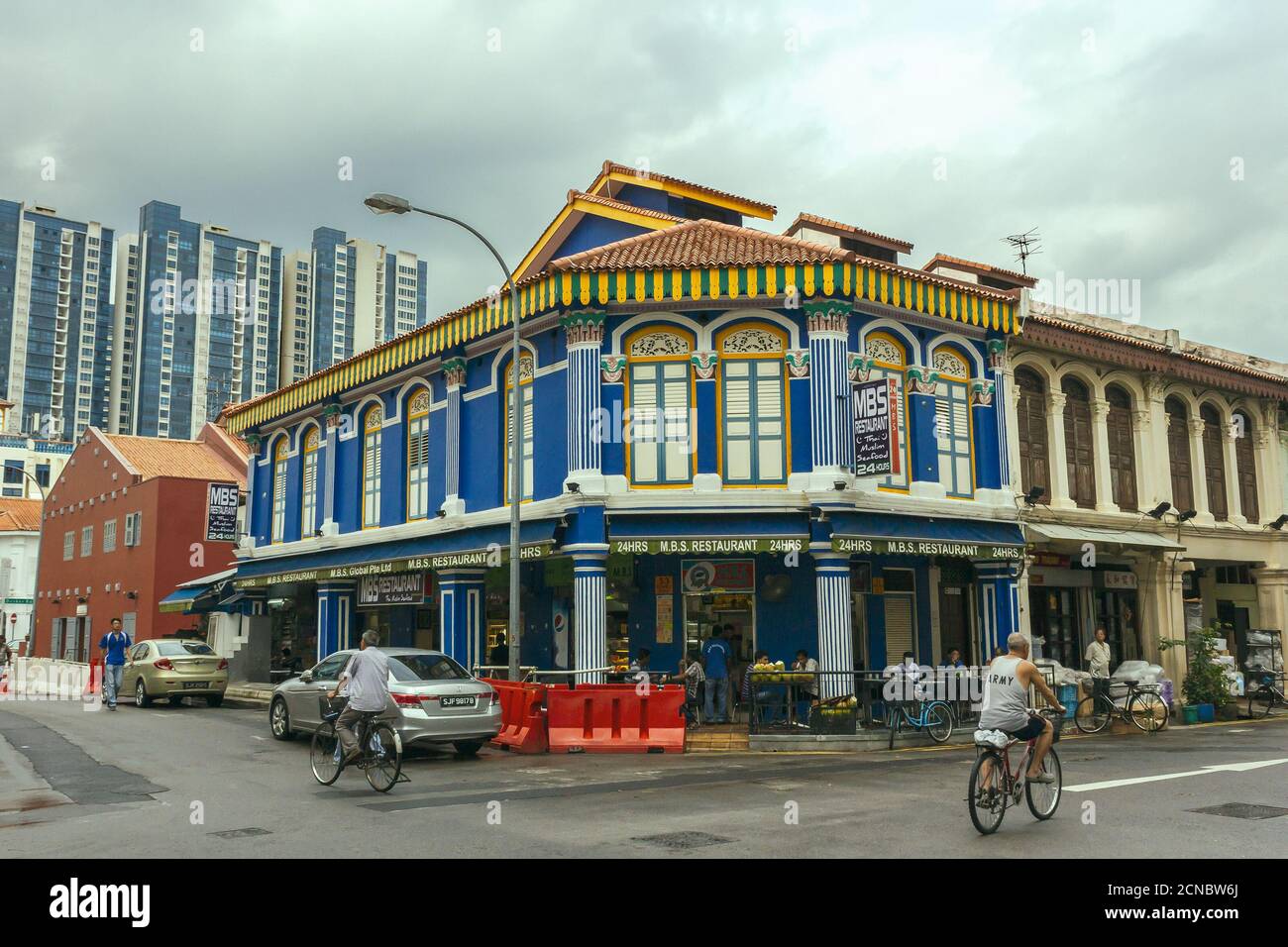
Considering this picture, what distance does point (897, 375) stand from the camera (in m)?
20.8

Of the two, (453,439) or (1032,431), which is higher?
(1032,431)

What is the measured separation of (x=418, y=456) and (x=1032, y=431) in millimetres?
13719

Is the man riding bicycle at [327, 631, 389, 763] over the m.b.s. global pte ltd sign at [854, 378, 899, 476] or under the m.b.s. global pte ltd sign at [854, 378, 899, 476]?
under

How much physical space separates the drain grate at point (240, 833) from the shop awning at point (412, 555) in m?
10.1

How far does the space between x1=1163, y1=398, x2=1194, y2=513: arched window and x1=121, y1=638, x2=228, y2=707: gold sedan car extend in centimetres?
2312

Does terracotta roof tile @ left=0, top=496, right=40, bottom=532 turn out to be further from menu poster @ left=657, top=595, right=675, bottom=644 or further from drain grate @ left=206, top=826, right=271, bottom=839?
drain grate @ left=206, top=826, right=271, bottom=839

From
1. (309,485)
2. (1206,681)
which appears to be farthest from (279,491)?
(1206,681)

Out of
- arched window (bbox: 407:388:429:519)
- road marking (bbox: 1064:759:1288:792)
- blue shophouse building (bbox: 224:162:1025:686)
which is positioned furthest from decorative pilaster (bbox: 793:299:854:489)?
arched window (bbox: 407:388:429:519)

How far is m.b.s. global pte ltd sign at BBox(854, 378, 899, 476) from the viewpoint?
59.9ft

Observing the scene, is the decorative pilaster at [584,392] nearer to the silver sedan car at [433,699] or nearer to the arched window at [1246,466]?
the silver sedan car at [433,699]

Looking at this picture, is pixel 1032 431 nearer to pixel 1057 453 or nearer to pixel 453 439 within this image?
pixel 1057 453

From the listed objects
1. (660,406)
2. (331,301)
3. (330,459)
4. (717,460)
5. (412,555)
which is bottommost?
(412,555)

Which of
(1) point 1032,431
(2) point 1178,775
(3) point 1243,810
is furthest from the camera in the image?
(1) point 1032,431
